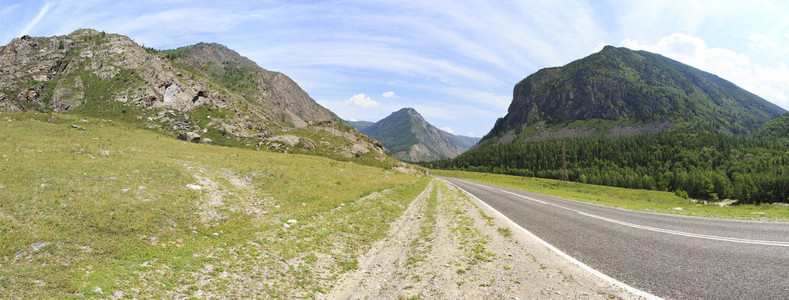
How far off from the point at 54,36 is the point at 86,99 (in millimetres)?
47767

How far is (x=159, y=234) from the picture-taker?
31.3 feet

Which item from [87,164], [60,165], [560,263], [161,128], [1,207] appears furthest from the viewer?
[161,128]

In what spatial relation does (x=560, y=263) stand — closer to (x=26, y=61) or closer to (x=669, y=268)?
(x=669, y=268)

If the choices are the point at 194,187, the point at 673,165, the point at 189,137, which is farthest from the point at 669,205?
the point at 673,165

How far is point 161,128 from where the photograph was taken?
6575 centimetres

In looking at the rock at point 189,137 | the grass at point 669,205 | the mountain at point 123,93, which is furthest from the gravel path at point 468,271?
the mountain at point 123,93

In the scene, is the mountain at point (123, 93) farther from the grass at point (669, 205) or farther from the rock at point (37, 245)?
the rock at point (37, 245)

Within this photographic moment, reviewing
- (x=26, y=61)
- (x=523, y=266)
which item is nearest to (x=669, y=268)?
(x=523, y=266)

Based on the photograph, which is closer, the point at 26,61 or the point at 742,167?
the point at 26,61

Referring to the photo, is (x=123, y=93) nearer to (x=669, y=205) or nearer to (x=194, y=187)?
(x=194, y=187)

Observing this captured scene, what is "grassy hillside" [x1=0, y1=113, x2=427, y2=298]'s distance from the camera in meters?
6.57

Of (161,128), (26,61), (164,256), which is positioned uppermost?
(26,61)

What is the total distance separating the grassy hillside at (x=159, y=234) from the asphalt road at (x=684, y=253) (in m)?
8.07

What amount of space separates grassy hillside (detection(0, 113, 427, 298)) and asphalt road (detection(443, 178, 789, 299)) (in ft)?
26.5
